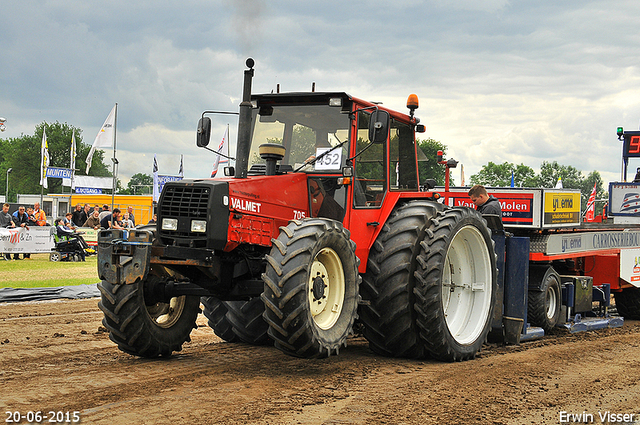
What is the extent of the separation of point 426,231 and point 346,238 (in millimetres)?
1250

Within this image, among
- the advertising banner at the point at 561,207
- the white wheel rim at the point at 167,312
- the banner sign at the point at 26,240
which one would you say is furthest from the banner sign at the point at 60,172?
the white wheel rim at the point at 167,312

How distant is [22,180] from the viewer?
89.1 metres

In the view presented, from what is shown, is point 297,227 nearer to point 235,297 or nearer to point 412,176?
point 235,297

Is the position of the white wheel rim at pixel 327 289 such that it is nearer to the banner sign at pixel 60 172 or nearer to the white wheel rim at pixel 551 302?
the white wheel rim at pixel 551 302

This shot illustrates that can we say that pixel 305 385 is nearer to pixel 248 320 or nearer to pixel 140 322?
pixel 140 322

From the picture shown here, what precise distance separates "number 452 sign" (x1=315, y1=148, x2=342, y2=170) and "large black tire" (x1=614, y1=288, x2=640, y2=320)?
795 centimetres

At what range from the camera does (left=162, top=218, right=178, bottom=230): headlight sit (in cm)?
603

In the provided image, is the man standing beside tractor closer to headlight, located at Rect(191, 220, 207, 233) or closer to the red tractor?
the red tractor

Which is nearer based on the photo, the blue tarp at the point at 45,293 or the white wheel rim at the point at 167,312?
the white wheel rim at the point at 167,312

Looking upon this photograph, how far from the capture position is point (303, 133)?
7.15m

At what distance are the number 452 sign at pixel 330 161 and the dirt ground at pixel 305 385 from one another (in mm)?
2085

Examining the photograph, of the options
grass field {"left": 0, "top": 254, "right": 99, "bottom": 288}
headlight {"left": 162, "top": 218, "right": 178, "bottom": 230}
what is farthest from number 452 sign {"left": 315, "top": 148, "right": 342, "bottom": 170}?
grass field {"left": 0, "top": 254, "right": 99, "bottom": 288}

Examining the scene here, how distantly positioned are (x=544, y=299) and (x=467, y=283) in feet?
7.09

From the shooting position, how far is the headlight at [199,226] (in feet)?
19.2
